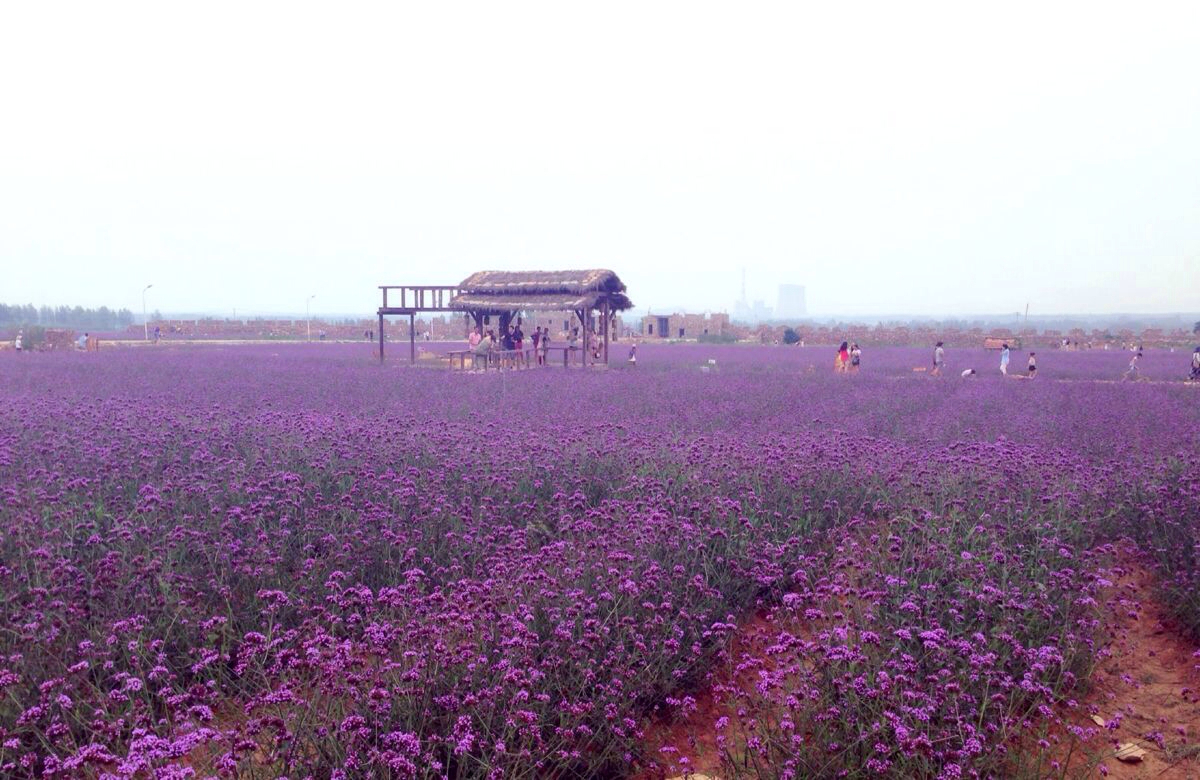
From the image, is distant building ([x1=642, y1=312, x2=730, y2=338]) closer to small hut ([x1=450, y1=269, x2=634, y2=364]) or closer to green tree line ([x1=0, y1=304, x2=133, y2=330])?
small hut ([x1=450, y1=269, x2=634, y2=364])

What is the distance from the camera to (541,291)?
2577cm

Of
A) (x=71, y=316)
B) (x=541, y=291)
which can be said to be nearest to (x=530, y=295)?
(x=541, y=291)

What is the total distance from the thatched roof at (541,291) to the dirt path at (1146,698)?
1979cm

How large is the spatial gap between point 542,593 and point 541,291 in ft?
74.7

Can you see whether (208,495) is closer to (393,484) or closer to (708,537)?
(393,484)

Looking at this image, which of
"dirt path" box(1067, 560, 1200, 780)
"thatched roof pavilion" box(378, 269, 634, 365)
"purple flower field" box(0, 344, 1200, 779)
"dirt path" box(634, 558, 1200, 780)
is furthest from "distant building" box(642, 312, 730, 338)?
"dirt path" box(634, 558, 1200, 780)

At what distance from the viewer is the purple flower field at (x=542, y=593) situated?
8.93ft

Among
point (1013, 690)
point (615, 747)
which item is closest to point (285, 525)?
point (615, 747)

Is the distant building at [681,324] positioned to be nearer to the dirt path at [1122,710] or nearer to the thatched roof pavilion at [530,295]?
the thatched roof pavilion at [530,295]

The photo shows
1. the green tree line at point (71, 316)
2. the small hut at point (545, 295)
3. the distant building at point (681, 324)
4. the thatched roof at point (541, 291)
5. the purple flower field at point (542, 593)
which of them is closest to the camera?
the purple flower field at point (542, 593)

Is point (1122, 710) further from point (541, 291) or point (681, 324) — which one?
point (681, 324)

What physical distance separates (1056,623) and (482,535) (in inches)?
109

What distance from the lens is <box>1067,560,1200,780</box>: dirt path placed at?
10.7 feet

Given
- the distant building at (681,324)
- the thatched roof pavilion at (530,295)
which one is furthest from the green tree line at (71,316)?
the thatched roof pavilion at (530,295)
